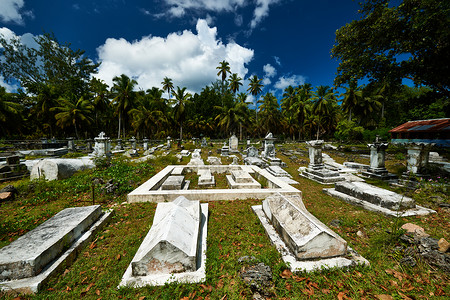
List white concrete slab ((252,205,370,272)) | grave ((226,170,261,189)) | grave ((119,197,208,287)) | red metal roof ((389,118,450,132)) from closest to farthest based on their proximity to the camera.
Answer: grave ((119,197,208,287)) → white concrete slab ((252,205,370,272)) → grave ((226,170,261,189)) → red metal roof ((389,118,450,132))

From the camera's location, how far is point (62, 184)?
5.89 m

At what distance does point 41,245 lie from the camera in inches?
96.7

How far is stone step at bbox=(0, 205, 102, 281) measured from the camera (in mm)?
2139

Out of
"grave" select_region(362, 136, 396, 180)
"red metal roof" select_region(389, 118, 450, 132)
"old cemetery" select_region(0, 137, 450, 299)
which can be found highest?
"red metal roof" select_region(389, 118, 450, 132)

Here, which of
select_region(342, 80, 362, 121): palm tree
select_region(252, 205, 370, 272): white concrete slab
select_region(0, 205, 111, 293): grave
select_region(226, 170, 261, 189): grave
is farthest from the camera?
select_region(342, 80, 362, 121): palm tree

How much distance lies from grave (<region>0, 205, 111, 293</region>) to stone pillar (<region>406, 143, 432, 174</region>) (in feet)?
39.4

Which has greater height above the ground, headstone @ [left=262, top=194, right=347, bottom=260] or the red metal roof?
the red metal roof

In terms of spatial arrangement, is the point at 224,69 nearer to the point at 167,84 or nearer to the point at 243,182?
the point at 167,84

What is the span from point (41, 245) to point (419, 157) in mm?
12624

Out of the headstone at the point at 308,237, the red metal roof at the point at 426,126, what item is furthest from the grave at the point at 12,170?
the red metal roof at the point at 426,126

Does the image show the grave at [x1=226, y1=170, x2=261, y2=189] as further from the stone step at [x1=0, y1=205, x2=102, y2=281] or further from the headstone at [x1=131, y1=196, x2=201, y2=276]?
the stone step at [x1=0, y1=205, x2=102, y2=281]

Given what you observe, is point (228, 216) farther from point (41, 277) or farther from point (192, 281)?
point (41, 277)

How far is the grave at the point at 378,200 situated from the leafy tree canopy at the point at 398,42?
7181mm

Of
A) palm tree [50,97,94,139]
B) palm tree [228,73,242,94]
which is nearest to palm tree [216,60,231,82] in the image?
palm tree [228,73,242,94]
